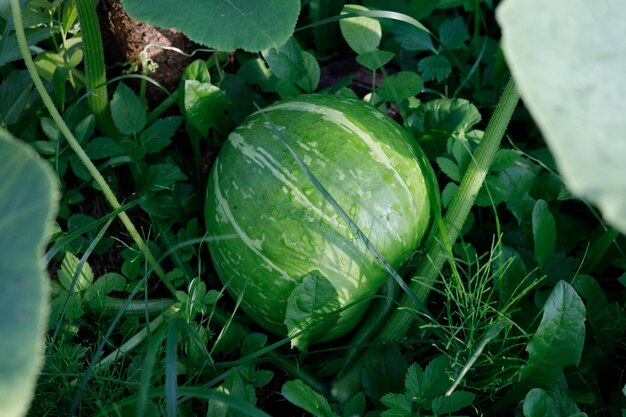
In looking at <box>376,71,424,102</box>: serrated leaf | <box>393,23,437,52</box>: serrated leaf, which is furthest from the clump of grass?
<box>393,23,437,52</box>: serrated leaf

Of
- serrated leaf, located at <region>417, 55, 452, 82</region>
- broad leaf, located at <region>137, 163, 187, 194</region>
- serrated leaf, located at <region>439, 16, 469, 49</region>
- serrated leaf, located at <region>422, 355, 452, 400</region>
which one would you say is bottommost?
serrated leaf, located at <region>422, 355, 452, 400</region>

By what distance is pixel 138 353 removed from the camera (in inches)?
71.6

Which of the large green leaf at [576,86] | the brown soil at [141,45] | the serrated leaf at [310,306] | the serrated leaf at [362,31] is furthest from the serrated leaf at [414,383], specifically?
the brown soil at [141,45]

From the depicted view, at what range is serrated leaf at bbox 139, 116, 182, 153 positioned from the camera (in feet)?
6.66

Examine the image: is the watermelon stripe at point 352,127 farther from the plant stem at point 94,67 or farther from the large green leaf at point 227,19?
the plant stem at point 94,67

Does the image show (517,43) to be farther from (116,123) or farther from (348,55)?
(348,55)

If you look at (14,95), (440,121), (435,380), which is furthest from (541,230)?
(14,95)

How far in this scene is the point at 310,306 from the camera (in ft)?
5.43

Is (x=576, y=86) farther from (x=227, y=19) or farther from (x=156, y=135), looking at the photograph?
(x=156, y=135)

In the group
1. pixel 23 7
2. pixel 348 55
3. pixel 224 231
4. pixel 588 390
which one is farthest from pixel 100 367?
pixel 348 55

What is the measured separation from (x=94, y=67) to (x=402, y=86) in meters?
0.85

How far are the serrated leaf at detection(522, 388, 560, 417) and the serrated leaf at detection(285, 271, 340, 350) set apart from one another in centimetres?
47

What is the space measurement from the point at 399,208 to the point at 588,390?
2.22 feet

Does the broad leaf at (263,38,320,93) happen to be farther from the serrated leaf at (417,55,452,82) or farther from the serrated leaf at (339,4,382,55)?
the serrated leaf at (417,55,452,82)
